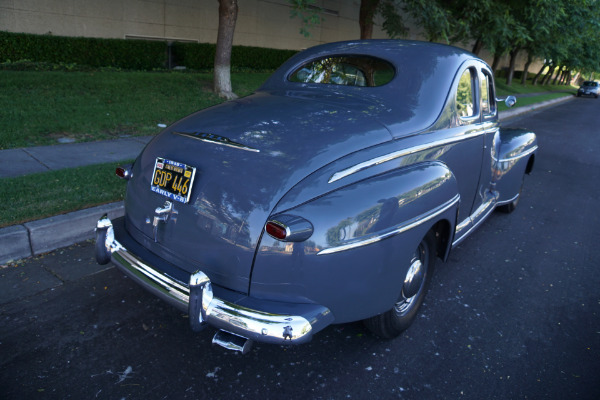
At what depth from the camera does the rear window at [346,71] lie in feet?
11.5

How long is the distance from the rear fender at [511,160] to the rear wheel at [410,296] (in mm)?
1752

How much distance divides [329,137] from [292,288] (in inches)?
35.9

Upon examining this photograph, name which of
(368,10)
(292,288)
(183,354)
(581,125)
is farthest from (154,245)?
(581,125)

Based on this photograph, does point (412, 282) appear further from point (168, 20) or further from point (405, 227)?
point (168, 20)

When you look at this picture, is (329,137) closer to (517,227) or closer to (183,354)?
(183,354)

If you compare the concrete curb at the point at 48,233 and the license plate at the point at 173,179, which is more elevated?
the license plate at the point at 173,179

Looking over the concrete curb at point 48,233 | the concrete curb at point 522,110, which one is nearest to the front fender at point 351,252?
the concrete curb at point 48,233

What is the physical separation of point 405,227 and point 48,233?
3.00 m

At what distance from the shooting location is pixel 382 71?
3512 mm

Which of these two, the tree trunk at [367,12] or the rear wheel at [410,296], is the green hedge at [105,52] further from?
the rear wheel at [410,296]

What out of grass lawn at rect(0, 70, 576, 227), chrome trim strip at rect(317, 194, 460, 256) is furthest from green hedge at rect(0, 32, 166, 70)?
chrome trim strip at rect(317, 194, 460, 256)

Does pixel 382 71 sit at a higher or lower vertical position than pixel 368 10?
lower

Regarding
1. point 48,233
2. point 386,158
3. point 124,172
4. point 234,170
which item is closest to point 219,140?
point 234,170

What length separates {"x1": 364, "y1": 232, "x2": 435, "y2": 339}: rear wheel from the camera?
285 centimetres
